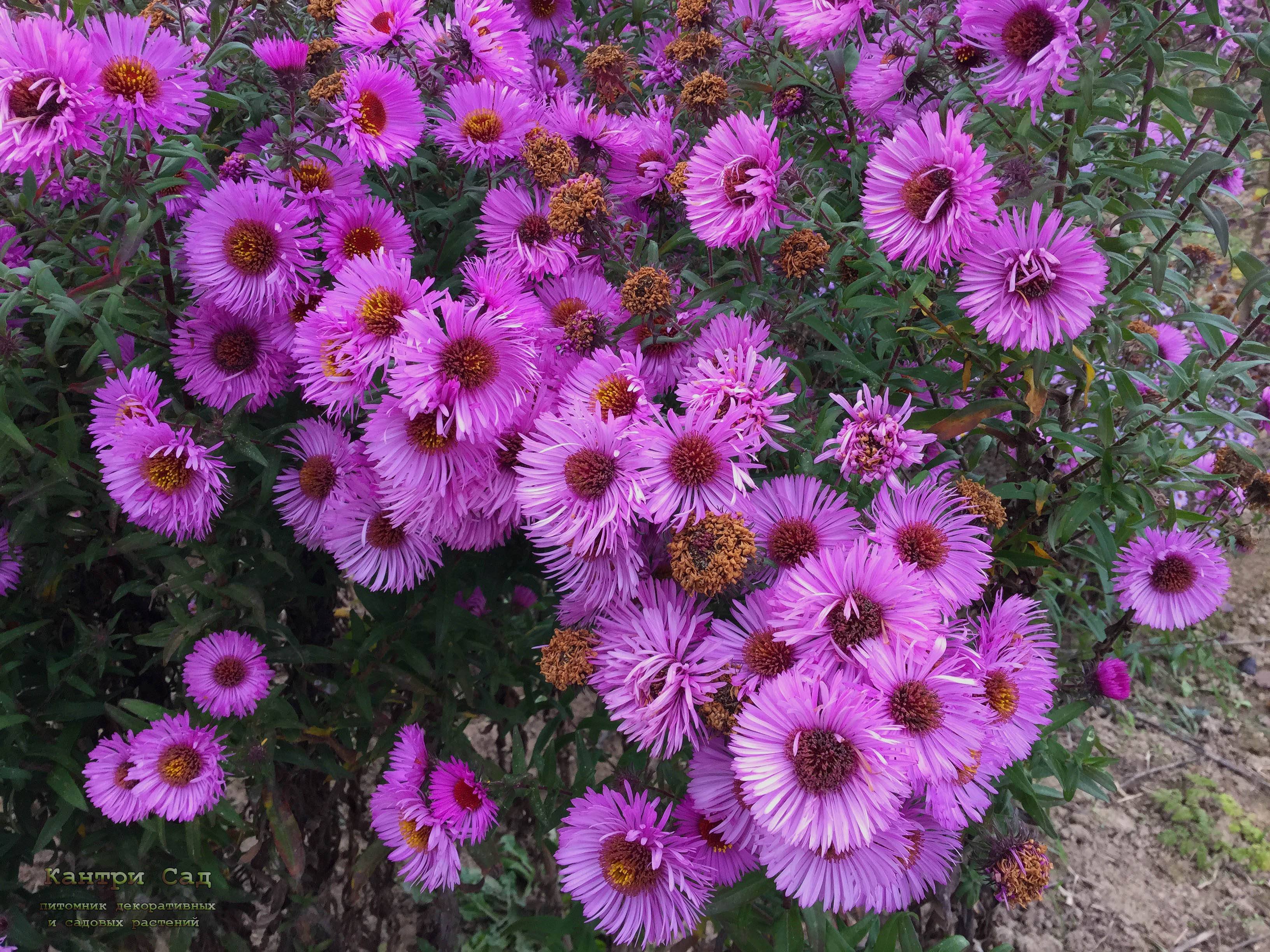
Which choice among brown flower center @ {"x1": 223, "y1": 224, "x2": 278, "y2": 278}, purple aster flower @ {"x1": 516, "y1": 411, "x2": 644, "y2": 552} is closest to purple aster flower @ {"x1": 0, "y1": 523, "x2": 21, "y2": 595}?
brown flower center @ {"x1": 223, "y1": 224, "x2": 278, "y2": 278}

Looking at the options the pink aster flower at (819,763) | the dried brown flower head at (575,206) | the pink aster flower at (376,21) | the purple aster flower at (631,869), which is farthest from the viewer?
the pink aster flower at (376,21)

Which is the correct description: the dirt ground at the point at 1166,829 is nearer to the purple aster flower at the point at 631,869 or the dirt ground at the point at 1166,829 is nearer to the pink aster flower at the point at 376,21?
the purple aster flower at the point at 631,869

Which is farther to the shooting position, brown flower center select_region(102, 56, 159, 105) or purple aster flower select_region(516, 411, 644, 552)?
brown flower center select_region(102, 56, 159, 105)

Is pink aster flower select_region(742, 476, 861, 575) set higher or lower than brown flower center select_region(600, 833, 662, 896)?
higher

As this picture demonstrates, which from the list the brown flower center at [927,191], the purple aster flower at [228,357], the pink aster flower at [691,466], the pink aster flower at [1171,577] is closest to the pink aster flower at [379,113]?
the purple aster flower at [228,357]

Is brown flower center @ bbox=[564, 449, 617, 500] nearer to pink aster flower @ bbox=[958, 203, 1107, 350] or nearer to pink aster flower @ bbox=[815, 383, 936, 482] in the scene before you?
pink aster flower @ bbox=[815, 383, 936, 482]

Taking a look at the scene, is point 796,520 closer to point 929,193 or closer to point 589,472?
point 589,472
